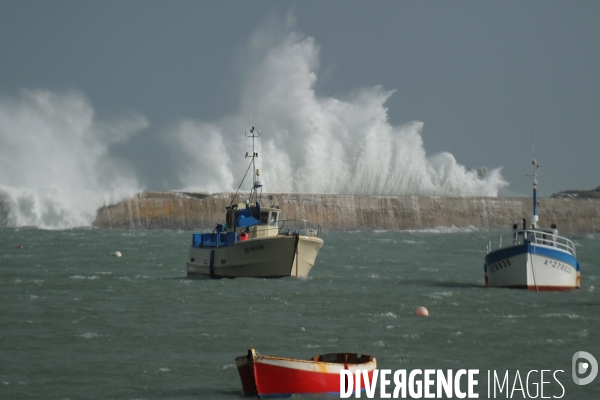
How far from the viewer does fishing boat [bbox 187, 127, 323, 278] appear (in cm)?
2994

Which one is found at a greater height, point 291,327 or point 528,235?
point 528,235

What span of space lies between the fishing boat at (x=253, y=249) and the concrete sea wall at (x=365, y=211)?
35423 millimetres

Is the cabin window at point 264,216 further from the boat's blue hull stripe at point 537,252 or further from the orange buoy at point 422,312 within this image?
→ the orange buoy at point 422,312

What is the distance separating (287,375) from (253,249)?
15835mm

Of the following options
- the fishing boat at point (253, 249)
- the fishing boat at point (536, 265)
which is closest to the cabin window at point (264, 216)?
the fishing boat at point (253, 249)

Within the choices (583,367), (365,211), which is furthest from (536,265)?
(365,211)

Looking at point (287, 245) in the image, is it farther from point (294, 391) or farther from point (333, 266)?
point (294, 391)

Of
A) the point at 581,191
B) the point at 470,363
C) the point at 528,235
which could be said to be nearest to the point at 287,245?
the point at 528,235

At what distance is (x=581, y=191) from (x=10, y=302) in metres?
95.6

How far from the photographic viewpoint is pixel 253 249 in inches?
1187

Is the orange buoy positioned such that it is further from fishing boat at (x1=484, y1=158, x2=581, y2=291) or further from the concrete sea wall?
the concrete sea wall

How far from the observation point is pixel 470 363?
17.3 metres

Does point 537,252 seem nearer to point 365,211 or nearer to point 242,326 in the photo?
point 242,326

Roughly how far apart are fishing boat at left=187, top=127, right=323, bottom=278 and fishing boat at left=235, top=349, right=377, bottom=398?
49.4 ft
